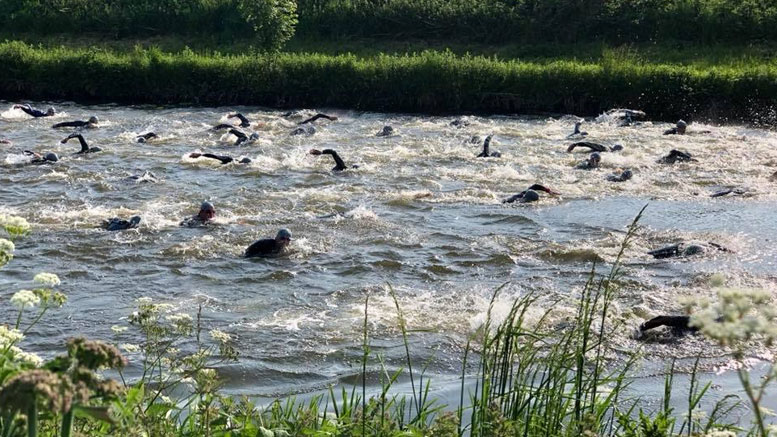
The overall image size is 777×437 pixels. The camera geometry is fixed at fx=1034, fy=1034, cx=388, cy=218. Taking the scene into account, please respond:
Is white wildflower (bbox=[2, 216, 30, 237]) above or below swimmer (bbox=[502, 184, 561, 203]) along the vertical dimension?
above

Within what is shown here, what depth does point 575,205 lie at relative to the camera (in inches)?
637

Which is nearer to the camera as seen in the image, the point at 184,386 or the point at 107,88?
the point at 184,386

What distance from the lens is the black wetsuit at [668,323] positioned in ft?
31.2

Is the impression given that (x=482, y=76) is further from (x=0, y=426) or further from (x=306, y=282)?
(x=0, y=426)

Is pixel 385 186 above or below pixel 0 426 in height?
below

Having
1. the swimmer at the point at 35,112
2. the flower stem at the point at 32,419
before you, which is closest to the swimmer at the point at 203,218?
the swimmer at the point at 35,112

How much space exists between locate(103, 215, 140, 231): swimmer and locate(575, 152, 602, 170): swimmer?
8664mm

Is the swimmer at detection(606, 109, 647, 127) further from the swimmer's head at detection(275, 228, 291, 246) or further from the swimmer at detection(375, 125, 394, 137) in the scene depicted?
the swimmer's head at detection(275, 228, 291, 246)

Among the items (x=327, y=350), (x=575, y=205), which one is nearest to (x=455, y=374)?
(x=327, y=350)

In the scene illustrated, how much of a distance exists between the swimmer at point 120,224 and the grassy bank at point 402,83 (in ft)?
44.0

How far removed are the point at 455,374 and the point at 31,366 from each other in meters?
6.33

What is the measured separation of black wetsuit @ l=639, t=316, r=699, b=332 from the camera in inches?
375

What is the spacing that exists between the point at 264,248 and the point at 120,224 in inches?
98.5

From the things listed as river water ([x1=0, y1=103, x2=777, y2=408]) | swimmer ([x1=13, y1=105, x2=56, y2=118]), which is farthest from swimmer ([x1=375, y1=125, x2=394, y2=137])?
swimmer ([x1=13, y1=105, x2=56, y2=118])
